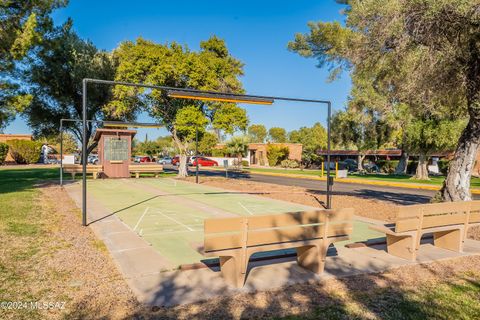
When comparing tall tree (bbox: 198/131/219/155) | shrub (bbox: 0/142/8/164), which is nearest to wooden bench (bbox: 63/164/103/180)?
shrub (bbox: 0/142/8/164)

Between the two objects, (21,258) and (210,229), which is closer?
(210,229)

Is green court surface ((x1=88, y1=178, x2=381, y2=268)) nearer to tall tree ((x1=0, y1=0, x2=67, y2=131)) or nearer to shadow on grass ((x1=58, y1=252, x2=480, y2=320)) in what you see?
shadow on grass ((x1=58, y1=252, x2=480, y2=320))

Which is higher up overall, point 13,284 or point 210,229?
point 210,229

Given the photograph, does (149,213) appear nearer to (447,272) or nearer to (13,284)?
(13,284)

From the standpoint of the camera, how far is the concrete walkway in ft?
15.5

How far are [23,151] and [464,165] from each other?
171 ft

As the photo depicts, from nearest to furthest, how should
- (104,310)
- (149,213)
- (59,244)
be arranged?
(104,310) → (59,244) → (149,213)

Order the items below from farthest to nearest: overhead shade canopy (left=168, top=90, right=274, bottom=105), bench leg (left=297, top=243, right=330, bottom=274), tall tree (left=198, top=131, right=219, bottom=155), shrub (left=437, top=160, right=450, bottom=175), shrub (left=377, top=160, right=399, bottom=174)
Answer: tall tree (left=198, top=131, right=219, bottom=155)
shrub (left=377, top=160, right=399, bottom=174)
shrub (left=437, top=160, right=450, bottom=175)
overhead shade canopy (left=168, top=90, right=274, bottom=105)
bench leg (left=297, top=243, right=330, bottom=274)

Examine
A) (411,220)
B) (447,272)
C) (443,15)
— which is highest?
(443,15)

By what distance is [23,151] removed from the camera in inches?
1917

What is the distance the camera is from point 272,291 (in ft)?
15.8

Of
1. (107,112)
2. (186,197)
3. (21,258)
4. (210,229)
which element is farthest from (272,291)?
(107,112)

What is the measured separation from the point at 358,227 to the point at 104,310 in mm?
6983

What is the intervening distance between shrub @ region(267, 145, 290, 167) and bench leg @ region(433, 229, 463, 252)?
4965 cm
